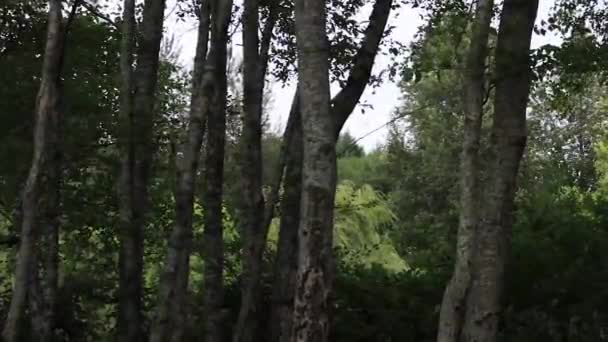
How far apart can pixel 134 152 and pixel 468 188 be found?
483 centimetres

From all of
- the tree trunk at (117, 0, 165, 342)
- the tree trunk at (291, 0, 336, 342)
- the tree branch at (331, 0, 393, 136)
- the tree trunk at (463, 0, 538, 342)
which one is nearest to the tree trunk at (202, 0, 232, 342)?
the tree trunk at (117, 0, 165, 342)

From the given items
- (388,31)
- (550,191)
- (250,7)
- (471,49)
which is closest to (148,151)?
(250,7)

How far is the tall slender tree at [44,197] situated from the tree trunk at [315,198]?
431 centimetres

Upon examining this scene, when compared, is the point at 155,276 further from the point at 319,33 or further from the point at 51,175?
the point at 319,33

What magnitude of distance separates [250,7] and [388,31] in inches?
85.4

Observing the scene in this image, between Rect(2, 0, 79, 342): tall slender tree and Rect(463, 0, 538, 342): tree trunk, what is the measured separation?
5160mm

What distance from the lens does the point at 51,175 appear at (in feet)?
40.5

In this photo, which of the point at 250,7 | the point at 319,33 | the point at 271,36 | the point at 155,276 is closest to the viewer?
the point at 319,33

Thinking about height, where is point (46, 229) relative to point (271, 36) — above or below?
below

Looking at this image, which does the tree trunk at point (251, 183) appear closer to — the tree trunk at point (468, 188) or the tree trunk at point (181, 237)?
the tree trunk at point (181, 237)

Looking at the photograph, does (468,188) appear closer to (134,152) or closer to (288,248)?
(288,248)

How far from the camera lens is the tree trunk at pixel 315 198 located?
773 cm

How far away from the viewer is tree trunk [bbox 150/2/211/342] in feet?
35.8

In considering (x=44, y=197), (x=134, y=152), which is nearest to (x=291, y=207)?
(x=134, y=152)
